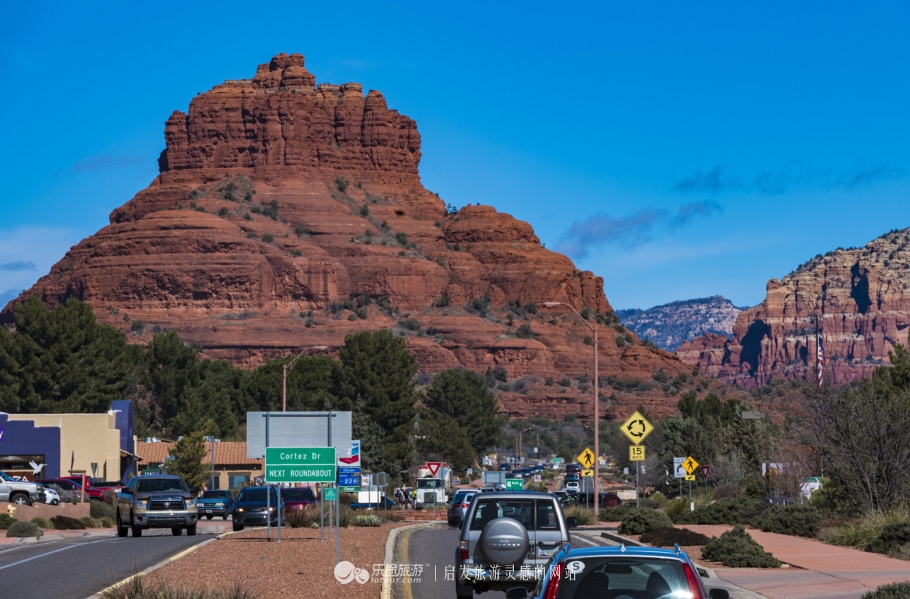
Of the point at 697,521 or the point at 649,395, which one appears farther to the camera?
the point at 649,395

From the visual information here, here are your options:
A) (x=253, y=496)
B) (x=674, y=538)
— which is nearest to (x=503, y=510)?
(x=674, y=538)

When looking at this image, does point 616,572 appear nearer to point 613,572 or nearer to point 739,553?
point 613,572

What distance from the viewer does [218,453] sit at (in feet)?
260

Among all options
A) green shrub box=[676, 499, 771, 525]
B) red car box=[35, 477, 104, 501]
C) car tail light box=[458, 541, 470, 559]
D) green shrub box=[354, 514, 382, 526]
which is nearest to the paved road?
car tail light box=[458, 541, 470, 559]

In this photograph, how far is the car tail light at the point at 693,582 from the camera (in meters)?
9.82

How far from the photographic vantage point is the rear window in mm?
16703

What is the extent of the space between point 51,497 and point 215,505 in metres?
6.78

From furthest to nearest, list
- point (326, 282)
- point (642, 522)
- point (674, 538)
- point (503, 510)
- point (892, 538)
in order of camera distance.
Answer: point (326, 282)
point (642, 522)
point (674, 538)
point (892, 538)
point (503, 510)

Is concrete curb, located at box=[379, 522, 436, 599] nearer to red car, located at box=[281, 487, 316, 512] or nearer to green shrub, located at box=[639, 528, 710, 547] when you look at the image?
red car, located at box=[281, 487, 316, 512]

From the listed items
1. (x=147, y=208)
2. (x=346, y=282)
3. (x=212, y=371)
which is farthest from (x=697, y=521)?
(x=147, y=208)

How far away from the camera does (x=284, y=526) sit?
1387 inches

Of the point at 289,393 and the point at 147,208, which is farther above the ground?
the point at 147,208

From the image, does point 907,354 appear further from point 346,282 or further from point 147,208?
point 147,208

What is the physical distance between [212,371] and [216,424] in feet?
44.6
